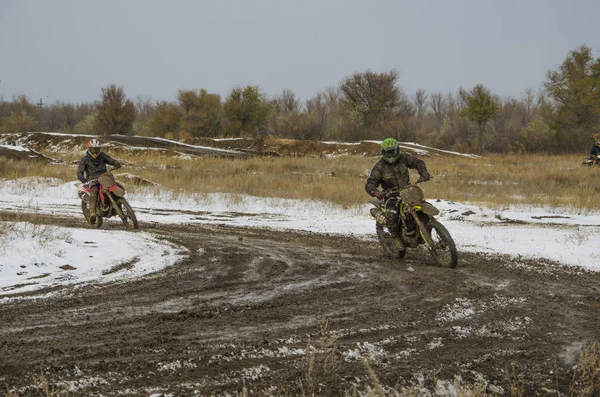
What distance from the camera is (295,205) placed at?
19062 mm

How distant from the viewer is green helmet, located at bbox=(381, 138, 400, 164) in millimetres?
9633

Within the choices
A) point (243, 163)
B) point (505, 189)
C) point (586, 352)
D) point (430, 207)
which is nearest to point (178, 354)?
point (586, 352)

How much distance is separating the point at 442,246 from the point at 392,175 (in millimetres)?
1561

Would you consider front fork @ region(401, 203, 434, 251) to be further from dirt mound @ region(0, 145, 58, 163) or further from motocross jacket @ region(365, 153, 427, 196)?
dirt mound @ region(0, 145, 58, 163)

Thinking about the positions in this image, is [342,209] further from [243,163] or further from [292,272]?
[243,163]

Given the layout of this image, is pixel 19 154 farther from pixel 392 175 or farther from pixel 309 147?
pixel 392 175

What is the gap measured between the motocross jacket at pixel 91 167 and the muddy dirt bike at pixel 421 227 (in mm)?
7100

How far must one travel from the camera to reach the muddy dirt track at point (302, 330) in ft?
14.1

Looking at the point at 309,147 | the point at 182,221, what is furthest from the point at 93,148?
the point at 309,147

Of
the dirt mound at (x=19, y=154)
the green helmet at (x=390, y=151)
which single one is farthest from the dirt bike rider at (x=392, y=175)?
the dirt mound at (x=19, y=154)

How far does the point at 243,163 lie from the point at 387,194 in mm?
21643

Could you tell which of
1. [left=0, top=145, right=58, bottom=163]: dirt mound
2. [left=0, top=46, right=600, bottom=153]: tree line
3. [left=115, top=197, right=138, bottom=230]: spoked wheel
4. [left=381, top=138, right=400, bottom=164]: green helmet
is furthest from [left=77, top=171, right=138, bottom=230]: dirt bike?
[left=0, top=46, right=600, bottom=153]: tree line

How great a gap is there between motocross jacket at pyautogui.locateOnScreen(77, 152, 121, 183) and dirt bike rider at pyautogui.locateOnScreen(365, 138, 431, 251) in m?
6.54

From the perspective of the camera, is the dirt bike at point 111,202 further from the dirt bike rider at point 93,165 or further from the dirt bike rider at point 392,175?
the dirt bike rider at point 392,175
